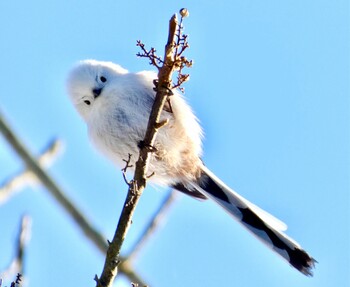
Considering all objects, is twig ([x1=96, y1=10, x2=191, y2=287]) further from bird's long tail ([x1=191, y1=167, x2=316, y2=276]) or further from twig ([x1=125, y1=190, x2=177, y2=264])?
bird's long tail ([x1=191, y1=167, x2=316, y2=276])

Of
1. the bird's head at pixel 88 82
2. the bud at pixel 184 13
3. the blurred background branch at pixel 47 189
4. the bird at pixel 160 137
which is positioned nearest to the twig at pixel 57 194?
the blurred background branch at pixel 47 189

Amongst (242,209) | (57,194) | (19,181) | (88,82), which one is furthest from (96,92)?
(57,194)

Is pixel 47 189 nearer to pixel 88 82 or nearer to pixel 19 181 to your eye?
pixel 19 181

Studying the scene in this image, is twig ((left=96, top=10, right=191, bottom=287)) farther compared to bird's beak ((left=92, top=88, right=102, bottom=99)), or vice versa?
bird's beak ((left=92, top=88, right=102, bottom=99))

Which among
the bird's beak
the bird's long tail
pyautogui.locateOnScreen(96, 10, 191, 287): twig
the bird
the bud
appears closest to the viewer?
pyautogui.locateOnScreen(96, 10, 191, 287): twig

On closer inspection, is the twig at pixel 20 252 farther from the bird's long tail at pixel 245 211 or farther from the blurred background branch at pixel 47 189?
the bird's long tail at pixel 245 211

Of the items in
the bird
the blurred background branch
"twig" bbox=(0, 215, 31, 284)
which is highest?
the bird

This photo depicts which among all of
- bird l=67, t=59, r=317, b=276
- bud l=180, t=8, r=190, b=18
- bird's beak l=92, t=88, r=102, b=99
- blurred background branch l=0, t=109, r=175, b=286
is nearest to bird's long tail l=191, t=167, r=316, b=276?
bird l=67, t=59, r=317, b=276

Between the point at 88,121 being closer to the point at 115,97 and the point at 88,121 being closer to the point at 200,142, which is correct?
the point at 115,97

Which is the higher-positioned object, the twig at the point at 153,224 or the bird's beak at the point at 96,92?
the bird's beak at the point at 96,92
